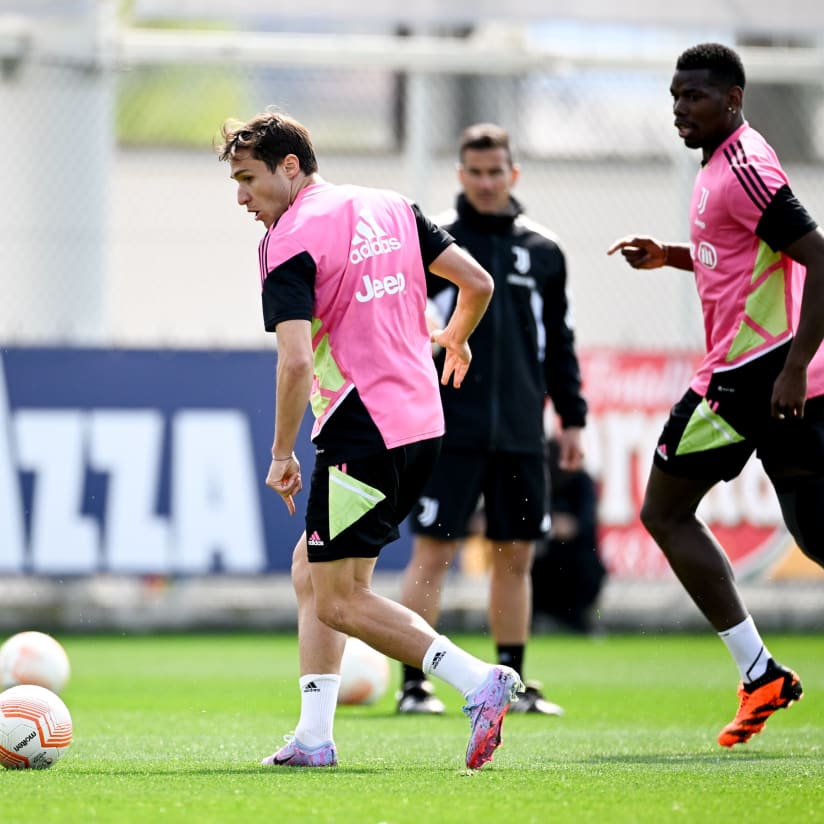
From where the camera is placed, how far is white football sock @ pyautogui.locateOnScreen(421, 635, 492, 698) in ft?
17.5

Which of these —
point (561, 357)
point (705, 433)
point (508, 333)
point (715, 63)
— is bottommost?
point (705, 433)

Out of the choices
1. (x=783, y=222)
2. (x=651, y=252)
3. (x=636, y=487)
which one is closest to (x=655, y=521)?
(x=651, y=252)

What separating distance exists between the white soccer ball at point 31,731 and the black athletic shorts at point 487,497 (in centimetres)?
252

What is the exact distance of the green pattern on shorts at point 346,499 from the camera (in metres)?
5.45

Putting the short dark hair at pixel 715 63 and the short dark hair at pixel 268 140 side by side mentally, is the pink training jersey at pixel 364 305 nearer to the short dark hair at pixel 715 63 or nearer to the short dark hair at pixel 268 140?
the short dark hair at pixel 268 140

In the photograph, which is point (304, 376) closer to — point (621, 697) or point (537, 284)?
point (537, 284)

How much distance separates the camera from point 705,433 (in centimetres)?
624

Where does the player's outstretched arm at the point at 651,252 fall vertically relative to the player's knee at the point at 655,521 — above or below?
above

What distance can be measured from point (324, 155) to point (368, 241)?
1047 cm

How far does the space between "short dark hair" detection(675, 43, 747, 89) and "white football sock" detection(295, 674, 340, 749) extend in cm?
258

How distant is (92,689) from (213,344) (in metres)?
3.87

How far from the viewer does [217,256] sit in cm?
1622

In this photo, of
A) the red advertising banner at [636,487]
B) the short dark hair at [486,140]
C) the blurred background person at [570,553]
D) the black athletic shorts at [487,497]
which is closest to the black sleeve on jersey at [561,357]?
the black athletic shorts at [487,497]

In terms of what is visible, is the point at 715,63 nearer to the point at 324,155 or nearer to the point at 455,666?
the point at 455,666
